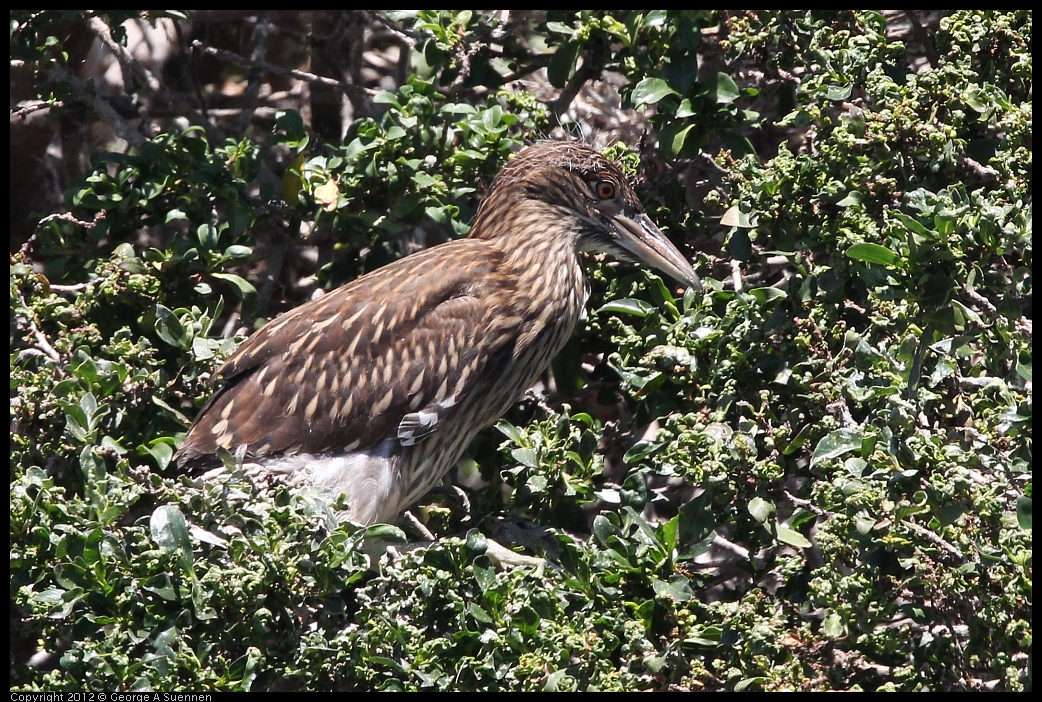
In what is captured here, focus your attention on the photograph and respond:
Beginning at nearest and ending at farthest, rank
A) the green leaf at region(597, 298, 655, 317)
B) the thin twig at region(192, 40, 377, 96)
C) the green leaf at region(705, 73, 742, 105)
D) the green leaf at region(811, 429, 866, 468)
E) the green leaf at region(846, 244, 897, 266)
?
the green leaf at region(811, 429, 866, 468) → the green leaf at region(846, 244, 897, 266) → the green leaf at region(597, 298, 655, 317) → the green leaf at region(705, 73, 742, 105) → the thin twig at region(192, 40, 377, 96)

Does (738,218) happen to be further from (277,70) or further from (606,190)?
(277,70)

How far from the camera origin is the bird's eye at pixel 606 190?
14.5 ft

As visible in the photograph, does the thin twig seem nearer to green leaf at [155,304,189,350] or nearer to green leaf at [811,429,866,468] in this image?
green leaf at [155,304,189,350]

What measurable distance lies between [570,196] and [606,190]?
0.16 m

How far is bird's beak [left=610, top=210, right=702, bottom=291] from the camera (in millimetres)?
4066

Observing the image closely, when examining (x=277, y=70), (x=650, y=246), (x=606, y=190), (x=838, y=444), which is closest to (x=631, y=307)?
(x=650, y=246)

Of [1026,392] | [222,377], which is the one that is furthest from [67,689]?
[1026,392]

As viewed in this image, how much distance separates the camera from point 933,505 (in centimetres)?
280

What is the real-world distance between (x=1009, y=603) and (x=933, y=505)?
307 mm

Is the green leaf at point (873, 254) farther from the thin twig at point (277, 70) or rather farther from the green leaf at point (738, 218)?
the thin twig at point (277, 70)

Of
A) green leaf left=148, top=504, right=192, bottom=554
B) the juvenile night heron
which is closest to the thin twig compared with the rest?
the juvenile night heron

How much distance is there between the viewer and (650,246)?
4.22 meters

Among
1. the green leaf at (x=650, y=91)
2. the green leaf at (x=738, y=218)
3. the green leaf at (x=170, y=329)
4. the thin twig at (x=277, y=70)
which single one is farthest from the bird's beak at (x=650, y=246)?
the green leaf at (x=170, y=329)

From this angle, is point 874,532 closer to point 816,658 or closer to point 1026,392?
point 816,658
